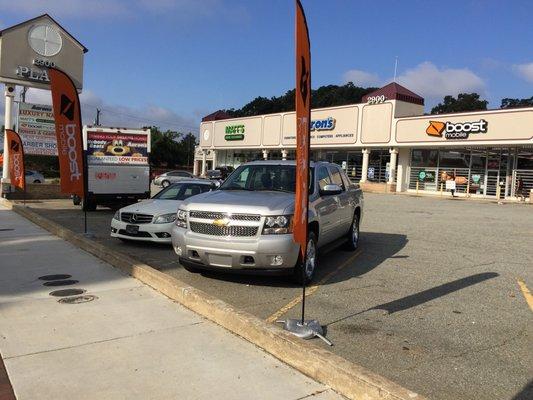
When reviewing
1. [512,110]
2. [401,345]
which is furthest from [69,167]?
[512,110]

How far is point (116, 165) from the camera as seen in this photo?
17.4 metres

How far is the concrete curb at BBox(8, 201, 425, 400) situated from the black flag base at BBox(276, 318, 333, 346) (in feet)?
0.80

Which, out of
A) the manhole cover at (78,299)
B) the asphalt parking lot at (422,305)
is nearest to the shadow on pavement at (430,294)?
the asphalt parking lot at (422,305)

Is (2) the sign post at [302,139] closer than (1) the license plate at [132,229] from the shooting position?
Yes

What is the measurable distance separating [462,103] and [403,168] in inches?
2440

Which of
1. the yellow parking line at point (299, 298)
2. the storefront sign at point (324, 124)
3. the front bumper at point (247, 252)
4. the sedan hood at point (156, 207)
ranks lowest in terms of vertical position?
the yellow parking line at point (299, 298)

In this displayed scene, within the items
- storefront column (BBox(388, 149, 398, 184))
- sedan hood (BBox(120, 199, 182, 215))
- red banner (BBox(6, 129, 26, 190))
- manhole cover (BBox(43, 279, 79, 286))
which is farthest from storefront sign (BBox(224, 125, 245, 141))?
manhole cover (BBox(43, 279, 79, 286))

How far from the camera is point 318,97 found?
99000 millimetres

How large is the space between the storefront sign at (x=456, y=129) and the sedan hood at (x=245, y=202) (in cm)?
2851

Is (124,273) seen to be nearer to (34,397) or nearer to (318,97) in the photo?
(34,397)

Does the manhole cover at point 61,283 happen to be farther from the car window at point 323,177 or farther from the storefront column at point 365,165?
the storefront column at point 365,165

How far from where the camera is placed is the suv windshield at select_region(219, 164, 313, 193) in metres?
7.99

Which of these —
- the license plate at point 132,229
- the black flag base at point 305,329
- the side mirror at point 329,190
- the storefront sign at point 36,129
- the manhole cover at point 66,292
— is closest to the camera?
the black flag base at point 305,329

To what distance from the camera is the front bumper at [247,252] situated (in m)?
6.61
